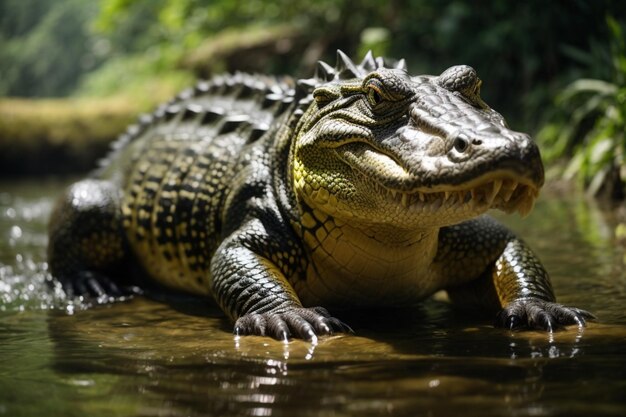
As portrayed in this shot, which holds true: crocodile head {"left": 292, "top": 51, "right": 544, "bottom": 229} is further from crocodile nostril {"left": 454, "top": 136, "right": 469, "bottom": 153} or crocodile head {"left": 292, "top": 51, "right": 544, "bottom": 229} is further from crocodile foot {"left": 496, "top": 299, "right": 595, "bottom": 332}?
crocodile foot {"left": 496, "top": 299, "right": 595, "bottom": 332}

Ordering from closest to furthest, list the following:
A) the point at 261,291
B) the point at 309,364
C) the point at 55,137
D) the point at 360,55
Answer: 1. the point at 309,364
2. the point at 261,291
3. the point at 360,55
4. the point at 55,137

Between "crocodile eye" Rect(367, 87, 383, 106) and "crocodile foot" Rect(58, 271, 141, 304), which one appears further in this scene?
"crocodile foot" Rect(58, 271, 141, 304)

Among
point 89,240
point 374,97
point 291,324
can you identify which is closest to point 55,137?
point 89,240

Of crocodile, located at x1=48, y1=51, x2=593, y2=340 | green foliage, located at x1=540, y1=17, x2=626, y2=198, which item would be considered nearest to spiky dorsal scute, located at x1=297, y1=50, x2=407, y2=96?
crocodile, located at x1=48, y1=51, x2=593, y2=340

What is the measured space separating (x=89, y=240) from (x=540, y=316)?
3.04 meters

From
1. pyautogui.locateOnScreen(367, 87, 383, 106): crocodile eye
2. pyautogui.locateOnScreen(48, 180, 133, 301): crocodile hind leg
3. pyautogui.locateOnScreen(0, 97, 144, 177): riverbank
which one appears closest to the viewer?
pyautogui.locateOnScreen(367, 87, 383, 106): crocodile eye

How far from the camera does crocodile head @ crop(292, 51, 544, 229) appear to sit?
3.03m

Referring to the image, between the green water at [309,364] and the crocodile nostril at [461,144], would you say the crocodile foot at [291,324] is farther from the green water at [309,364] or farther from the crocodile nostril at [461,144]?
the crocodile nostril at [461,144]

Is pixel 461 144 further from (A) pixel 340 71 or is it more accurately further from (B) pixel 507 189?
(A) pixel 340 71

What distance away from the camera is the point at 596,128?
9.41 metres

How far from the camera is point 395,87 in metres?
3.65

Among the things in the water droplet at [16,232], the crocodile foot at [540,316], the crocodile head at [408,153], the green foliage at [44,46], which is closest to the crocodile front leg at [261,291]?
the crocodile head at [408,153]

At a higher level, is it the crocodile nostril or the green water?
the crocodile nostril

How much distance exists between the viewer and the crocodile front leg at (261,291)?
3.44m
